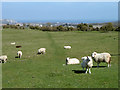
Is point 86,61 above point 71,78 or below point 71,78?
above

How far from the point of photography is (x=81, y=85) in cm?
1310

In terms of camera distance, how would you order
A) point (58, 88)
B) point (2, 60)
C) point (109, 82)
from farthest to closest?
point (2, 60)
point (109, 82)
point (58, 88)

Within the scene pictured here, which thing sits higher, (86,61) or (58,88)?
(86,61)

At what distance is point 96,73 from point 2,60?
13451 mm

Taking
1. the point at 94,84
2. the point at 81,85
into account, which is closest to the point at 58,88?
the point at 81,85

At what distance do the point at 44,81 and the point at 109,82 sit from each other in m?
4.27

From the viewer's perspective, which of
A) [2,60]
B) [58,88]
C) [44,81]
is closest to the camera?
[58,88]

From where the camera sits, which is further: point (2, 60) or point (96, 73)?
point (2, 60)

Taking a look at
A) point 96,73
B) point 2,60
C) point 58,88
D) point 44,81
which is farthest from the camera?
point 2,60

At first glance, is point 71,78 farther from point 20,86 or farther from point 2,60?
point 2,60

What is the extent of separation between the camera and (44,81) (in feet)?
47.9

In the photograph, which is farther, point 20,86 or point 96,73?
point 96,73

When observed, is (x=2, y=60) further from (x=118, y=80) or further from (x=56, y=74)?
(x=118, y=80)

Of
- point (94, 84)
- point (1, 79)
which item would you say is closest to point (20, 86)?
point (1, 79)
